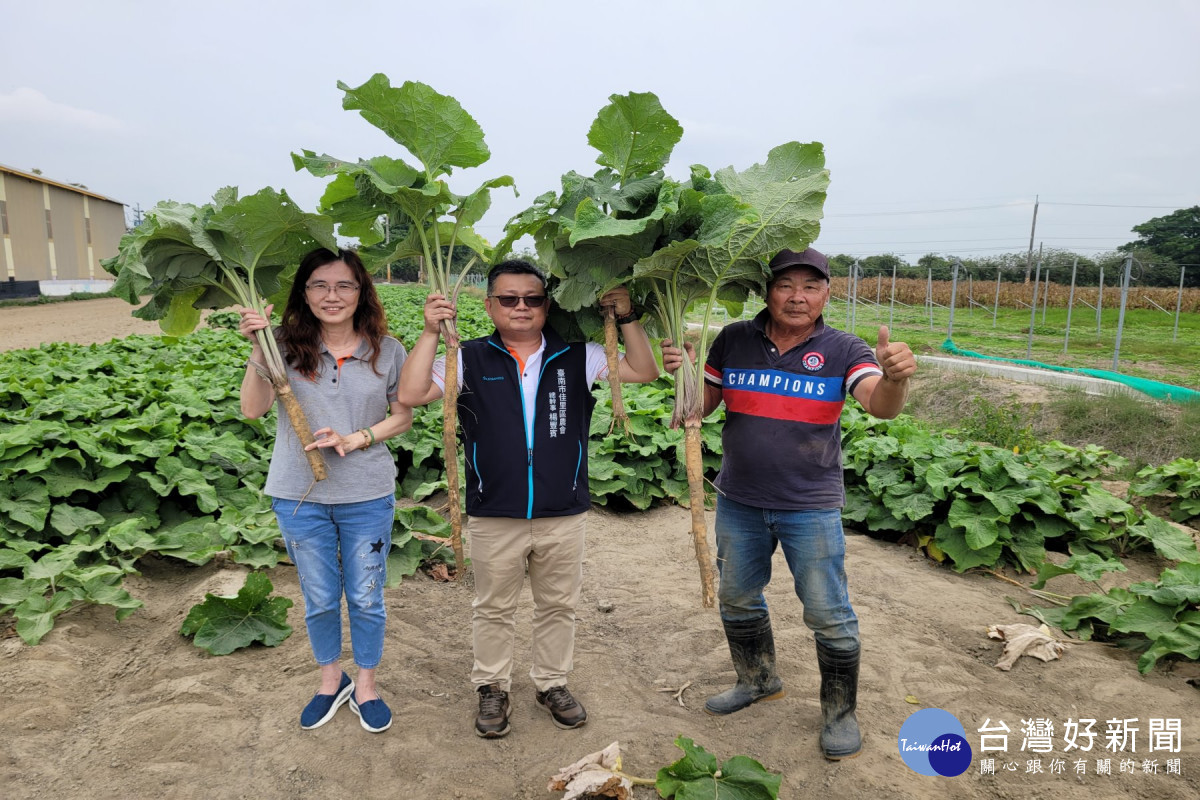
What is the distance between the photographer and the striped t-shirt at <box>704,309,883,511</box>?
305 cm

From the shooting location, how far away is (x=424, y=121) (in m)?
3.01

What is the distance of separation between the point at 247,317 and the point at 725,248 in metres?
1.92

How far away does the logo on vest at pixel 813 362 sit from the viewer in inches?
121

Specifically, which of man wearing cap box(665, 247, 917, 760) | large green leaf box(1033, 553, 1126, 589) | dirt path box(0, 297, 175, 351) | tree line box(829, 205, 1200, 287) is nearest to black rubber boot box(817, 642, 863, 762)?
man wearing cap box(665, 247, 917, 760)

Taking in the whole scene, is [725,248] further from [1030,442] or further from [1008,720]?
[1030,442]

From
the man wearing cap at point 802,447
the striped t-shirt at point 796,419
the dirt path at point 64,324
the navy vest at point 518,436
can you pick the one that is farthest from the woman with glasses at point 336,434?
the dirt path at point 64,324

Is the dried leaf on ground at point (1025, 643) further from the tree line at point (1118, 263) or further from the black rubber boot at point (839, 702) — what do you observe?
the tree line at point (1118, 263)

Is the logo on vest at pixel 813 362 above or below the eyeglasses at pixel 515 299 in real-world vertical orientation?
below

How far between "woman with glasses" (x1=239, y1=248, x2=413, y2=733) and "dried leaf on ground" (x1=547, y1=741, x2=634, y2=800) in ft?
3.36

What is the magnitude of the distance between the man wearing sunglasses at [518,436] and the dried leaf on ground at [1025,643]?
8.30 ft

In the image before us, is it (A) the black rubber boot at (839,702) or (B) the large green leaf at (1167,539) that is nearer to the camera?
(A) the black rubber boot at (839,702)

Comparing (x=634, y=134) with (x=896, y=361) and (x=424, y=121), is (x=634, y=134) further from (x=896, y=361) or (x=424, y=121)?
(x=896, y=361)

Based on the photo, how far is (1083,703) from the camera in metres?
3.69

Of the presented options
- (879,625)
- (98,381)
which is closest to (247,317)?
(879,625)
